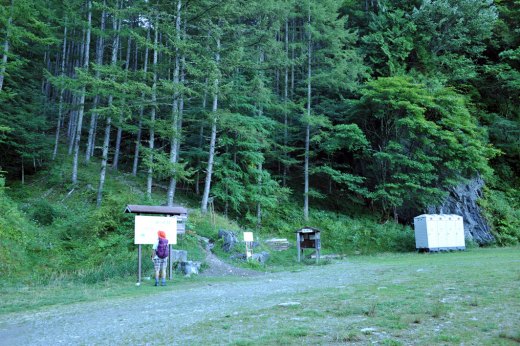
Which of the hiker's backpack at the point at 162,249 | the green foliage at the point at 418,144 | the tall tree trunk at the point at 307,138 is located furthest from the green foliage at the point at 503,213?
the hiker's backpack at the point at 162,249

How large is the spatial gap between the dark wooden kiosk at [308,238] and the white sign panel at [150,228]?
24.8 feet

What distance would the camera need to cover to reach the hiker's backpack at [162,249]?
10469mm

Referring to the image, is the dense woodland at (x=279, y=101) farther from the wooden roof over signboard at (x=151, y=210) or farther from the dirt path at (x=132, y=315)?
the dirt path at (x=132, y=315)

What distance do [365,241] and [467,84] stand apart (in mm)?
16007

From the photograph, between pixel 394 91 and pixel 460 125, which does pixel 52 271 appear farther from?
pixel 460 125

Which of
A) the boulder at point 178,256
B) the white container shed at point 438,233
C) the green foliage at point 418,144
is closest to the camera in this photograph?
the boulder at point 178,256

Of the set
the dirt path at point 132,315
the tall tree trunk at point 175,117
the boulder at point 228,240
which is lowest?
the dirt path at point 132,315

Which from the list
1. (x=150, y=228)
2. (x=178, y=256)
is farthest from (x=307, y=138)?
(x=150, y=228)

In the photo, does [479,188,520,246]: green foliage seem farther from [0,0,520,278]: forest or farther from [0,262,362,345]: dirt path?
[0,262,362,345]: dirt path

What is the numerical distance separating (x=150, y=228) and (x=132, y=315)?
5184 millimetres

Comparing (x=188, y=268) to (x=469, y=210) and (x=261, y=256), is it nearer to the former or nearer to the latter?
(x=261, y=256)

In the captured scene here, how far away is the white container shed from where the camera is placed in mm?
20094

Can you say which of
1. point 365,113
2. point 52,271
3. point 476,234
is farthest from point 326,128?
point 52,271

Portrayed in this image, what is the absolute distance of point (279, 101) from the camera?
26344mm
